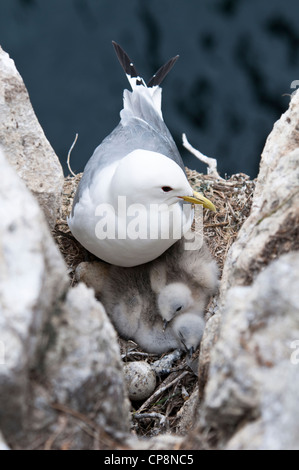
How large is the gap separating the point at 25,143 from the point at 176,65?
317 cm

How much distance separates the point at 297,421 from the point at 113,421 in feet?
1.85

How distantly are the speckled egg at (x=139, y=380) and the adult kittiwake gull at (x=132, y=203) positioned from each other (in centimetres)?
54

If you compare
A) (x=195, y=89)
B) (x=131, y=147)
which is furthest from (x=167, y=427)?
(x=195, y=89)

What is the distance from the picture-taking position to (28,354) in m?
1.55

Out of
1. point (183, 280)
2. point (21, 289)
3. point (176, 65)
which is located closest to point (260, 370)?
A: point (21, 289)

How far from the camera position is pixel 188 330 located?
10.4ft

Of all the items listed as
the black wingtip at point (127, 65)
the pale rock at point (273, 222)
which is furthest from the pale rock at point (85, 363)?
the black wingtip at point (127, 65)

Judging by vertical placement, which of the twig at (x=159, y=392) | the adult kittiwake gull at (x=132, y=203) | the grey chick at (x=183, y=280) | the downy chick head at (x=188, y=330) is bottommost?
the twig at (x=159, y=392)

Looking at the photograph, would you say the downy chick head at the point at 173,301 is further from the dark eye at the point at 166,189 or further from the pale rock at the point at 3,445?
the pale rock at the point at 3,445

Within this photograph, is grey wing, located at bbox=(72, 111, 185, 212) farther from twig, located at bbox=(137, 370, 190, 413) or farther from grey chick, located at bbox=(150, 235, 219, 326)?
twig, located at bbox=(137, 370, 190, 413)

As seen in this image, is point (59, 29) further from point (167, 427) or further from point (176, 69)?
point (167, 427)

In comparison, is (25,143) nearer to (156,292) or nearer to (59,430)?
(156,292)

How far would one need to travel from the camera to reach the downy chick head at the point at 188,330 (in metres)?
3.13
